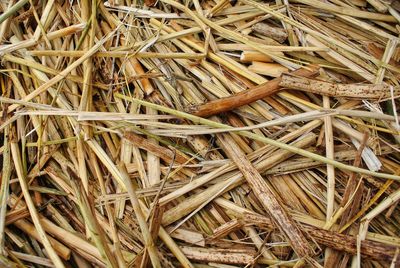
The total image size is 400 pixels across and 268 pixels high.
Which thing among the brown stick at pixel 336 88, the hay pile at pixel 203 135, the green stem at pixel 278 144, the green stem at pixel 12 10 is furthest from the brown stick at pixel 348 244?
the green stem at pixel 12 10

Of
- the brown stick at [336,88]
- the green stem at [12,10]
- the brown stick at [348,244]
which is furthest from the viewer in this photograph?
the green stem at [12,10]

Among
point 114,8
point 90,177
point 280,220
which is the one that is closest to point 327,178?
point 280,220

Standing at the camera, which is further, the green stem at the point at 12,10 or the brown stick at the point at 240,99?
the green stem at the point at 12,10

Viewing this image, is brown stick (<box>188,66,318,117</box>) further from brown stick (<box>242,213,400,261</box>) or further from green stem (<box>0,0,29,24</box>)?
green stem (<box>0,0,29,24</box>)

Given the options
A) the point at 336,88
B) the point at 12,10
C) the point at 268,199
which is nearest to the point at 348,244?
the point at 268,199

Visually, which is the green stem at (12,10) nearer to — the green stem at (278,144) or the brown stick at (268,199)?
the green stem at (278,144)

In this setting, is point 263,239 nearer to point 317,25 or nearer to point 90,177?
point 90,177

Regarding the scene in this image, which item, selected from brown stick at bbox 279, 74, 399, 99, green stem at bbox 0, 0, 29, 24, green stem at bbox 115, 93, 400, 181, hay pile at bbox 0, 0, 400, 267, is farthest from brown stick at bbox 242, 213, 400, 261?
green stem at bbox 0, 0, 29, 24

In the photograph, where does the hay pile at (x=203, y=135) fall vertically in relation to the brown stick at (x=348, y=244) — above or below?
above
